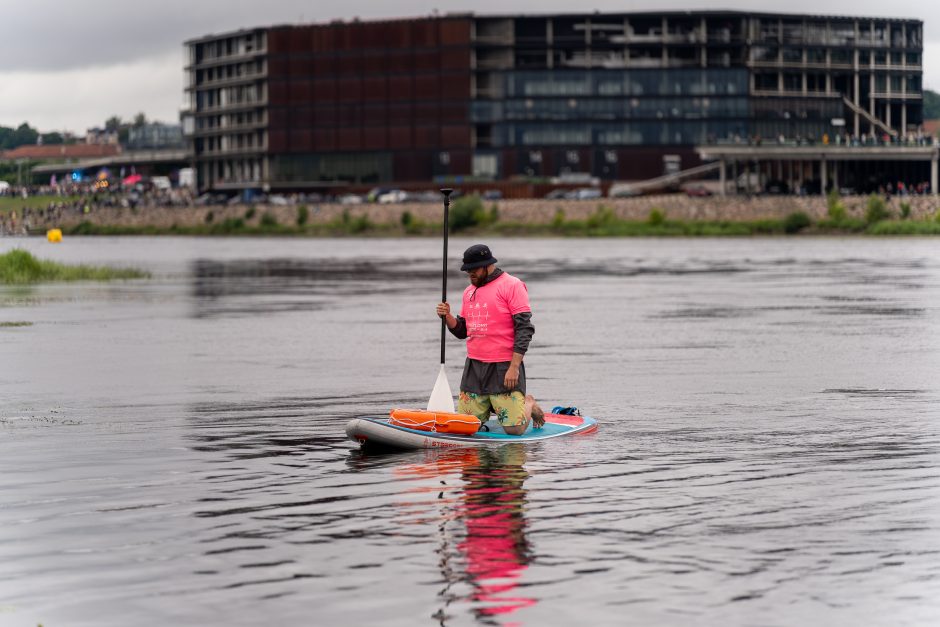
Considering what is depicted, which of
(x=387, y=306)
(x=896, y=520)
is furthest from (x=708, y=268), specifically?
(x=896, y=520)

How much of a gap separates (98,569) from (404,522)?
3206mm

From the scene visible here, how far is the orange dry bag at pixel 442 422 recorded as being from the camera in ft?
69.5

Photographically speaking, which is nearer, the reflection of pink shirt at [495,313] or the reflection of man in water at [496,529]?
the reflection of man in water at [496,529]

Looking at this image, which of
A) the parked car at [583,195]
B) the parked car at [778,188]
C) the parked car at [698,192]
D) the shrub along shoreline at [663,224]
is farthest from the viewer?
the parked car at [778,188]

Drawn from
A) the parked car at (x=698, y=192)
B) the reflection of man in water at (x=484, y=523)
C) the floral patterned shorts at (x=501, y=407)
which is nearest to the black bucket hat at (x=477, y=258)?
the floral patterned shorts at (x=501, y=407)

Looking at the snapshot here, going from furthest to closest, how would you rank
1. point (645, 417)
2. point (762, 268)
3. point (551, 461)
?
1. point (762, 268)
2. point (645, 417)
3. point (551, 461)

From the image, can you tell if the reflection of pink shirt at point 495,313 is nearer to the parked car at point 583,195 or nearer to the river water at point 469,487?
the river water at point 469,487

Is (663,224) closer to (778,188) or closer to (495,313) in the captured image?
(778,188)

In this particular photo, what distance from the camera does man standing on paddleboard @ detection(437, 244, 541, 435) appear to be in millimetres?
20750

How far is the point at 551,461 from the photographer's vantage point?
67.4 feet

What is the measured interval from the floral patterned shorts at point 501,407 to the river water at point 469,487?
1.43 ft

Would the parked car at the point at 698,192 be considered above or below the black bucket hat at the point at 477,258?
above

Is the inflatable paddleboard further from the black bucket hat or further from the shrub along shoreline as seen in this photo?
the shrub along shoreline

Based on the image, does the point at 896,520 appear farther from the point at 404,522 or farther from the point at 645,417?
the point at 645,417
